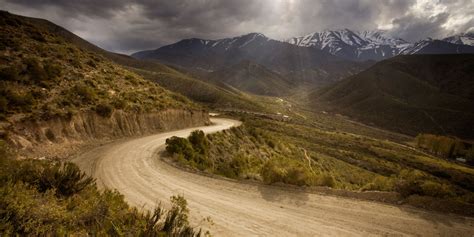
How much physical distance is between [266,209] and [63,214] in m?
6.25

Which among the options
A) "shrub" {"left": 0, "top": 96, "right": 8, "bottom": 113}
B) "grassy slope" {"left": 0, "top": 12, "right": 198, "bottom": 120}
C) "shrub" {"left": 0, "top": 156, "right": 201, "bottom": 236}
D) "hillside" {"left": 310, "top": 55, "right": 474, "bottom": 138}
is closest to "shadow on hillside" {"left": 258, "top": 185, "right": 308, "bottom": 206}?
"shrub" {"left": 0, "top": 156, "right": 201, "bottom": 236}

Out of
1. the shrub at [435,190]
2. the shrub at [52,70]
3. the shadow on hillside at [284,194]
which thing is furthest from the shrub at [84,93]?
the shrub at [435,190]

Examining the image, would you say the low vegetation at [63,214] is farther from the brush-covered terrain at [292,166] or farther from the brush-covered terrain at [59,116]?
the brush-covered terrain at [292,166]

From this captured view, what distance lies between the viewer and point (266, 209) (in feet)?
29.5

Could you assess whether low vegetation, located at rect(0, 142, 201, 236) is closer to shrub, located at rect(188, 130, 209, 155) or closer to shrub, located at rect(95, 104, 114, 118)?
shrub, located at rect(188, 130, 209, 155)

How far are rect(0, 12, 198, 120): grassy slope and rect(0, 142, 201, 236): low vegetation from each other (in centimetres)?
1004

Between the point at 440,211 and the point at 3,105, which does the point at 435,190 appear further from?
the point at 3,105

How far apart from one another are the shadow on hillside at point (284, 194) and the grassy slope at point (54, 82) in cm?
1544

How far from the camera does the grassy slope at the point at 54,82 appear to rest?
16.8m

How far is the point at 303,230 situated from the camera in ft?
24.5

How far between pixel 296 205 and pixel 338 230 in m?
2.12

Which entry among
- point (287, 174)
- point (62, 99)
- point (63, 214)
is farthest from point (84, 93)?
point (287, 174)

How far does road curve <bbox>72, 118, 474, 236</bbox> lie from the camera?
24.3ft

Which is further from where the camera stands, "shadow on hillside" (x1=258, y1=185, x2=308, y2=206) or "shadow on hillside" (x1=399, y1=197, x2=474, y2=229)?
"shadow on hillside" (x1=258, y1=185, x2=308, y2=206)
